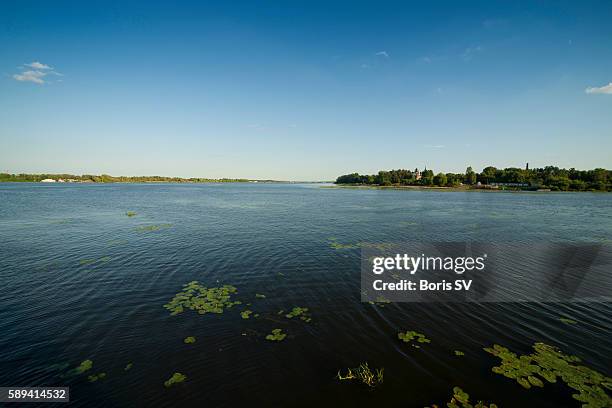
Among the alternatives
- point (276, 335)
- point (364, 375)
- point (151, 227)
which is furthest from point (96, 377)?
point (151, 227)

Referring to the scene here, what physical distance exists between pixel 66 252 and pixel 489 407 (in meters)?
33.3

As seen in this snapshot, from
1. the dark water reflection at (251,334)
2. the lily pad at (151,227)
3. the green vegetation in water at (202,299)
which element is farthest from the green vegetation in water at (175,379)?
the lily pad at (151,227)

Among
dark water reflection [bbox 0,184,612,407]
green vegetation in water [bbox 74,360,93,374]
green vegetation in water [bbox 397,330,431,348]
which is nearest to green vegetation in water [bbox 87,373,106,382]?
dark water reflection [bbox 0,184,612,407]

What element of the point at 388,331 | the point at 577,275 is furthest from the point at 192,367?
the point at 577,275

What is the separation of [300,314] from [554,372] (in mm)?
10835

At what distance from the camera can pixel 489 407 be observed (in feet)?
27.1

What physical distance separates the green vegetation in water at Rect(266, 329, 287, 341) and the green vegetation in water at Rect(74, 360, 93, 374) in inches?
276

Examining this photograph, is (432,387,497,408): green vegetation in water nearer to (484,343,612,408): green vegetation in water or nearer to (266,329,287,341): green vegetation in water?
(484,343,612,408): green vegetation in water

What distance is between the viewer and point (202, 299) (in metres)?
15.6

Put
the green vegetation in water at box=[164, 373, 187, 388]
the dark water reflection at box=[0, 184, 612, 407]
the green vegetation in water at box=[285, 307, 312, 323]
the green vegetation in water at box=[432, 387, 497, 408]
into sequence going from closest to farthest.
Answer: the green vegetation in water at box=[432, 387, 497, 408], the dark water reflection at box=[0, 184, 612, 407], the green vegetation in water at box=[164, 373, 187, 388], the green vegetation in water at box=[285, 307, 312, 323]

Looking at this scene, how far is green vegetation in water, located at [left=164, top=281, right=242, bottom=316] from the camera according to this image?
1452cm

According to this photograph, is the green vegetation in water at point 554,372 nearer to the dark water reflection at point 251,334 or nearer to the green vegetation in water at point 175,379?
the dark water reflection at point 251,334

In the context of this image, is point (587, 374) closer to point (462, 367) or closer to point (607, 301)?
point (462, 367)

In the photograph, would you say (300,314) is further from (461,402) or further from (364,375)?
(461,402)
